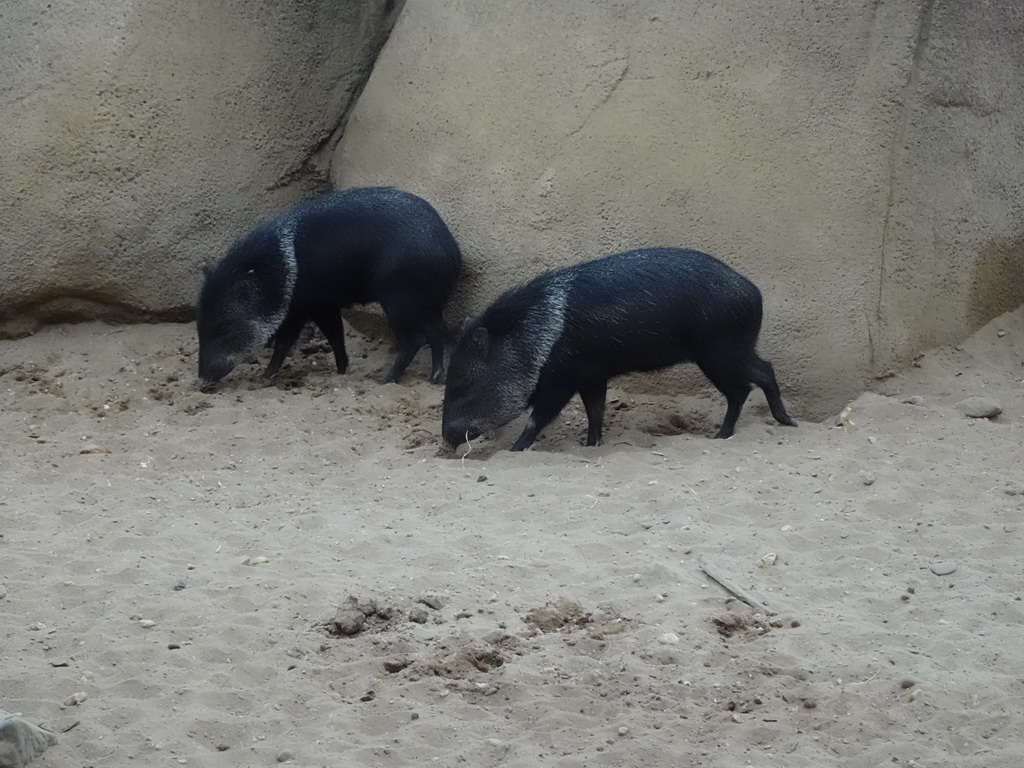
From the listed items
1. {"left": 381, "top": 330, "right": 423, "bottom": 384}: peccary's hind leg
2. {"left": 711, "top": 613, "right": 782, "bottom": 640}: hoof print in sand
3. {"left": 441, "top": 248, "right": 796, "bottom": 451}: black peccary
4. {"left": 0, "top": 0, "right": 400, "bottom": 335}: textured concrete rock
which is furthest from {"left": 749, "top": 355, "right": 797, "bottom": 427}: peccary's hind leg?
{"left": 0, "top": 0, "right": 400, "bottom": 335}: textured concrete rock

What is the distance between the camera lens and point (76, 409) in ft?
23.2

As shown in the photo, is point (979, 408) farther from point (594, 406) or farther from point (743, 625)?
point (743, 625)

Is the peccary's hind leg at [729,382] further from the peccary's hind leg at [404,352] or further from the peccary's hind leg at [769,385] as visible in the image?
the peccary's hind leg at [404,352]

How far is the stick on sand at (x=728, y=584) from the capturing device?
4.38 m

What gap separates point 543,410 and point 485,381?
0.32 metres

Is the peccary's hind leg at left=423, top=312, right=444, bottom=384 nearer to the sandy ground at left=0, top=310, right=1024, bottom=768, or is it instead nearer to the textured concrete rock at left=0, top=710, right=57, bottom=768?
the sandy ground at left=0, top=310, right=1024, bottom=768

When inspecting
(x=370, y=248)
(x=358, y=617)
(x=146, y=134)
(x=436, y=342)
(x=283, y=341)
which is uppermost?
(x=146, y=134)

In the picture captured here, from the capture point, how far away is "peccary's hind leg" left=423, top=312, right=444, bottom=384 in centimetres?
756

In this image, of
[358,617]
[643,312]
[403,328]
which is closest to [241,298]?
[403,328]

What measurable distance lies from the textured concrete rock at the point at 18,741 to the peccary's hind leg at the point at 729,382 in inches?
150

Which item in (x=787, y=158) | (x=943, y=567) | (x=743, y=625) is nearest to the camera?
(x=743, y=625)

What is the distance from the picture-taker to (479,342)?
668 centimetres

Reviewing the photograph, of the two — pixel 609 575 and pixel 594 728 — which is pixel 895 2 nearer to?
pixel 609 575

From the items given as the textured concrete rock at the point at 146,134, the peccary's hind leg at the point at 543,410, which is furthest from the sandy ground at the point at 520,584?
the textured concrete rock at the point at 146,134
